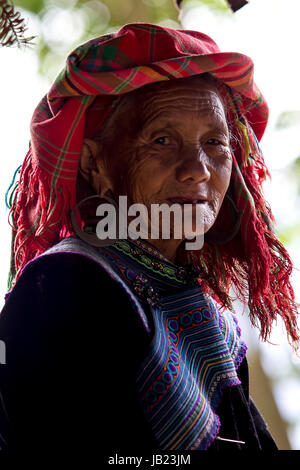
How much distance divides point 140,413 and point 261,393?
1358mm

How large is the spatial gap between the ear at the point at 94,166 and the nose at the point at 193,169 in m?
0.20

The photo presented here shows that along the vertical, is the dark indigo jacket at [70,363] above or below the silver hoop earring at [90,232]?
below

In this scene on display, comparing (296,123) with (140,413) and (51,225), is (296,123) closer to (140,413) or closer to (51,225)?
(51,225)

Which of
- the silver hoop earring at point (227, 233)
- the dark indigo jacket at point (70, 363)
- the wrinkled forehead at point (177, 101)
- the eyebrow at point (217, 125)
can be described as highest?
the wrinkled forehead at point (177, 101)

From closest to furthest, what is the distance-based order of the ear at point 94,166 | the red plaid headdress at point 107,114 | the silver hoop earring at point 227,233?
the red plaid headdress at point 107,114 < the ear at point 94,166 < the silver hoop earring at point 227,233

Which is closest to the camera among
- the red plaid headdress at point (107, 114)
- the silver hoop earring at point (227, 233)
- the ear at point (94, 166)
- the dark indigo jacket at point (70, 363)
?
the dark indigo jacket at point (70, 363)

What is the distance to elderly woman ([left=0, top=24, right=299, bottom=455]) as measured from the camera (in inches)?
43.7

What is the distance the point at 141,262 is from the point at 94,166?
274 millimetres

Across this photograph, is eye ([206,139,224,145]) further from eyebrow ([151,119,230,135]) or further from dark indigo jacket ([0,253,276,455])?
dark indigo jacket ([0,253,276,455])

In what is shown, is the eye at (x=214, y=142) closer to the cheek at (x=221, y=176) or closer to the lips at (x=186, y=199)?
the cheek at (x=221, y=176)

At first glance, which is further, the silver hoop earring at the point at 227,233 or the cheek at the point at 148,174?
the silver hoop earring at the point at 227,233

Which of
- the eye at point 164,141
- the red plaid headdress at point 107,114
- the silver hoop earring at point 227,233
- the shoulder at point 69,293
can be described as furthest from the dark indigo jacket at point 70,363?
the silver hoop earring at point 227,233

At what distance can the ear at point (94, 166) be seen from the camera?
1383 millimetres
